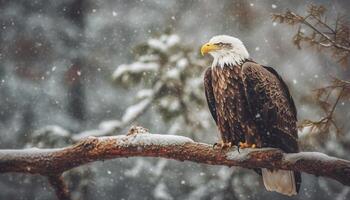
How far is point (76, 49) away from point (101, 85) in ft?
1.70

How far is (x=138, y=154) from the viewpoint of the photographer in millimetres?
3381

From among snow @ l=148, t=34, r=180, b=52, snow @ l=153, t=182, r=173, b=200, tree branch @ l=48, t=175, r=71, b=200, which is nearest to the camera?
tree branch @ l=48, t=175, r=71, b=200

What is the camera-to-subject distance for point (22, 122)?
20.6 feet

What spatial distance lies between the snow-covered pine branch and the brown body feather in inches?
19.4

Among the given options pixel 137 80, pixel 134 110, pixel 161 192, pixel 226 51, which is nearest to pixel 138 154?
pixel 226 51

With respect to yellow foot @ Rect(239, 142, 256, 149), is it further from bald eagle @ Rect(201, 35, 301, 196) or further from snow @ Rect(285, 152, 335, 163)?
snow @ Rect(285, 152, 335, 163)

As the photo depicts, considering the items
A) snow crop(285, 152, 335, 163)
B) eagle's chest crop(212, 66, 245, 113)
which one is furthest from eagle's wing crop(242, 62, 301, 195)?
snow crop(285, 152, 335, 163)

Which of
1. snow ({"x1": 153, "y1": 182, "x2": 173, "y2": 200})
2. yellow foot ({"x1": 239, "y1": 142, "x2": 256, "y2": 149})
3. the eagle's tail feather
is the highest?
snow ({"x1": 153, "y1": 182, "x2": 173, "y2": 200})

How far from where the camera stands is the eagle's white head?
4.16 m

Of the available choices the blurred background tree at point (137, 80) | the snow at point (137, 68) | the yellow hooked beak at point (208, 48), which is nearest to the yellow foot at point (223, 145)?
the yellow hooked beak at point (208, 48)

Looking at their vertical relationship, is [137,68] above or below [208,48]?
above

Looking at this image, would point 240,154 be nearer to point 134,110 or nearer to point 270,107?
point 270,107

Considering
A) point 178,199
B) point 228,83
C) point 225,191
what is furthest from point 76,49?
point 228,83

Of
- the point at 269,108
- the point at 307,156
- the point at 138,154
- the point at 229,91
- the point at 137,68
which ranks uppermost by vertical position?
the point at 137,68
